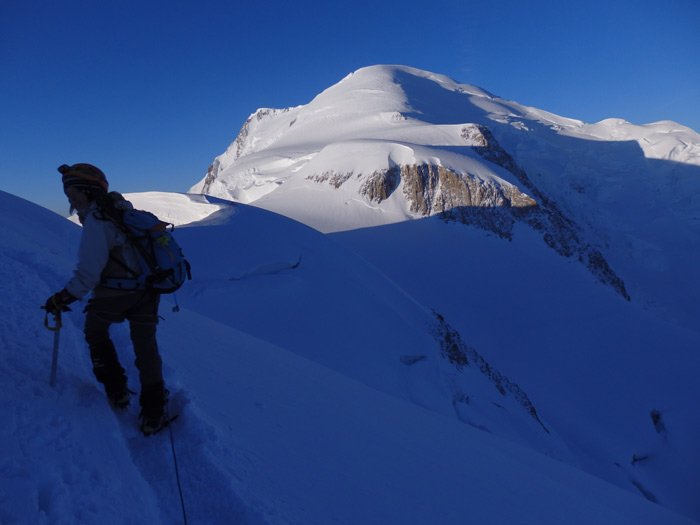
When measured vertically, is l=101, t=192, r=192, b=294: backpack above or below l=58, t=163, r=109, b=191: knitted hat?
below

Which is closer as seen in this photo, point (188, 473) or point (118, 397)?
point (188, 473)

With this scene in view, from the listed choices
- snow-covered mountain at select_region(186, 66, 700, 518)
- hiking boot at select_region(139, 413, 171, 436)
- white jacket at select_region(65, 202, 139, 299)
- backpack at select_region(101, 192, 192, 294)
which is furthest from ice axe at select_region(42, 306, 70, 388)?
snow-covered mountain at select_region(186, 66, 700, 518)

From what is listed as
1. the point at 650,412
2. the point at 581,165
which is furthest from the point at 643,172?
the point at 650,412

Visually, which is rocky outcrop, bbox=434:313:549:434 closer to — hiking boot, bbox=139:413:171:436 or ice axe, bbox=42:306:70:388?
hiking boot, bbox=139:413:171:436

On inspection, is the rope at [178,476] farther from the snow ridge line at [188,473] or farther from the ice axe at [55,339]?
the ice axe at [55,339]

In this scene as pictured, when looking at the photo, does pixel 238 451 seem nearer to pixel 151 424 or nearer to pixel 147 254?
pixel 151 424

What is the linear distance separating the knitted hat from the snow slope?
1377 millimetres

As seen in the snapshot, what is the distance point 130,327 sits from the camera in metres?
2.94

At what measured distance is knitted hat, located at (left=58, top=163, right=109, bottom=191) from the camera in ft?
9.02

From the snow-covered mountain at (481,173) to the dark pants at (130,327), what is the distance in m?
30.3

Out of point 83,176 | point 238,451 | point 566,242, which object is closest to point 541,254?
point 566,242

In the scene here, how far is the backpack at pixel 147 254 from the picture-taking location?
275 centimetres

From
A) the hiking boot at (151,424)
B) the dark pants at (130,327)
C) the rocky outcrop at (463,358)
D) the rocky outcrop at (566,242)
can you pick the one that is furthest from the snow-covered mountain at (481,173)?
the hiking boot at (151,424)

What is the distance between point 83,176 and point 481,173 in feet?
122
